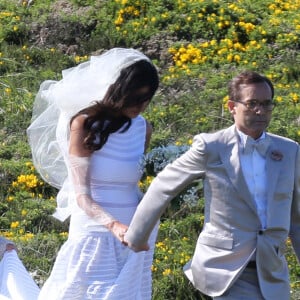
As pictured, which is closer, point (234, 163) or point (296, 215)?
point (234, 163)

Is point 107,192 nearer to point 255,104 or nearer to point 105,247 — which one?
point 105,247

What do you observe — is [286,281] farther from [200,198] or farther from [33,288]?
[200,198]

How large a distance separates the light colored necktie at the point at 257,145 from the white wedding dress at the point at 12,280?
1.70 m

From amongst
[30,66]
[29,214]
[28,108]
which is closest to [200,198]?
[29,214]

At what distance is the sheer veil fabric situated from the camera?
5879 mm

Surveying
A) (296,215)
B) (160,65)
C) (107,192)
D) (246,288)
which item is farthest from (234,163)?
(160,65)

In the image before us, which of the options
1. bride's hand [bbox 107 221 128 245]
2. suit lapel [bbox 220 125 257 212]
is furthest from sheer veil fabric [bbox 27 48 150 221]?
suit lapel [bbox 220 125 257 212]

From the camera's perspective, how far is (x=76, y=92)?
5914mm

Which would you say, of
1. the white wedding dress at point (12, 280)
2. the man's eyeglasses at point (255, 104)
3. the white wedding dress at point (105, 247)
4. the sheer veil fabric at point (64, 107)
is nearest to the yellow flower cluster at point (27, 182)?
the sheer veil fabric at point (64, 107)

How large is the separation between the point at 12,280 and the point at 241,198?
5.69ft

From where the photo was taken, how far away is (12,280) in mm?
5871

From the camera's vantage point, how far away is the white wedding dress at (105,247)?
5500 millimetres

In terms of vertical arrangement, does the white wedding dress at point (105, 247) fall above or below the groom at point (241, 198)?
below

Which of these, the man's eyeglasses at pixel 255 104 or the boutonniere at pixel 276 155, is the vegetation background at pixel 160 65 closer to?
the boutonniere at pixel 276 155
